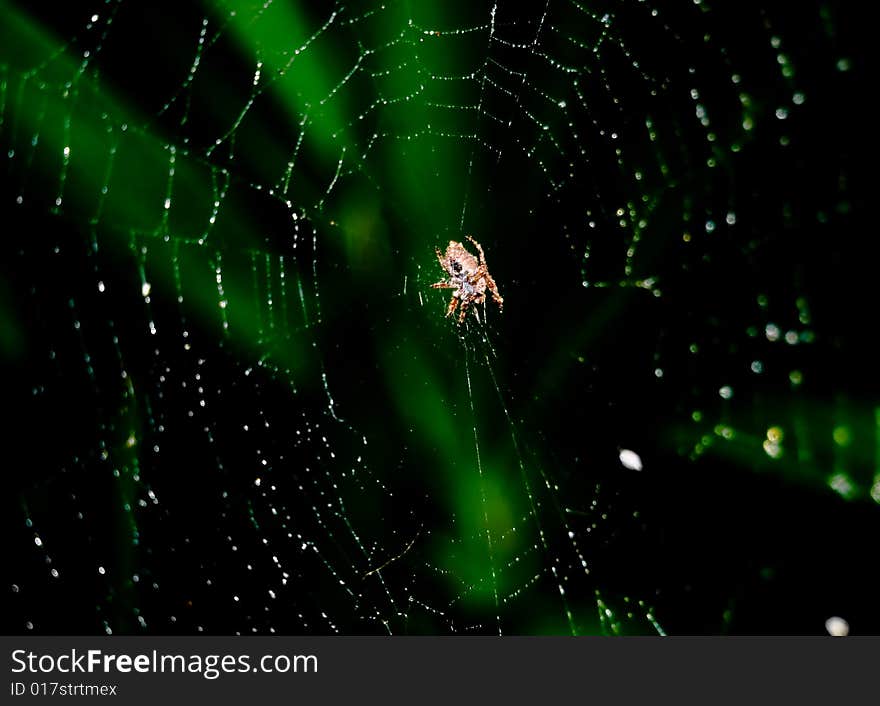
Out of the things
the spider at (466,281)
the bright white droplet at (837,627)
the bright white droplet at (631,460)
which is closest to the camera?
the bright white droplet at (837,627)

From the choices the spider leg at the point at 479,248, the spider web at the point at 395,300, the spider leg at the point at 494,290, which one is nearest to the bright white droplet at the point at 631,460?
the spider web at the point at 395,300

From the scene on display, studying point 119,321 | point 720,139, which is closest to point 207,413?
point 119,321

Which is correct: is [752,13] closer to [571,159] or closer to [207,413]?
[571,159]

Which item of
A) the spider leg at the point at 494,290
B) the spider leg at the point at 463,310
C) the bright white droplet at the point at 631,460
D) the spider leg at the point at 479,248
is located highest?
the spider leg at the point at 479,248

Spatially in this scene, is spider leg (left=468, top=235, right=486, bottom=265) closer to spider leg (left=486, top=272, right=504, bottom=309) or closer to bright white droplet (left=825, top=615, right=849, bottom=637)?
spider leg (left=486, top=272, right=504, bottom=309)

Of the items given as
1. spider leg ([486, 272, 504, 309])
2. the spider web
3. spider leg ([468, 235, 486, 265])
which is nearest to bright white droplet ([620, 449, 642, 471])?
the spider web

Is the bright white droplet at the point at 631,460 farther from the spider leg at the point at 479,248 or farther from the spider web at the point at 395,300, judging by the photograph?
the spider leg at the point at 479,248

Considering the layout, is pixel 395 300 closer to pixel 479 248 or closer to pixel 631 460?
pixel 479 248

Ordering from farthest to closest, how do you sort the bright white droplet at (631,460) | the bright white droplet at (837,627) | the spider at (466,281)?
the spider at (466,281), the bright white droplet at (631,460), the bright white droplet at (837,627)
